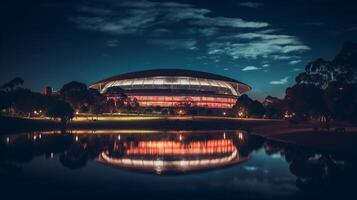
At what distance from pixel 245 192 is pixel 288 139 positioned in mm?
29621

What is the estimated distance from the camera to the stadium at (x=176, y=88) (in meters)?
113

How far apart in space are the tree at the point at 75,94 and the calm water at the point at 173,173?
46.9 metres

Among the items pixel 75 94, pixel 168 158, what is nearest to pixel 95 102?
pixel 75 94

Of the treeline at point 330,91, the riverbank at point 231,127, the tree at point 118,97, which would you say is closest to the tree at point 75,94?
the riverbank at point 231,127

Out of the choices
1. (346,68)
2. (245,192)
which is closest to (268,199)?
(245,192)

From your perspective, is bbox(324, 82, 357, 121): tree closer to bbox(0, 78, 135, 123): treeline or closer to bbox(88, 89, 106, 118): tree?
bbox(0, 78, 135, 123): treeline

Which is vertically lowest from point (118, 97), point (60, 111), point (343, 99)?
point (60, 111)

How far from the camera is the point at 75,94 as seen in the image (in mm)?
78000

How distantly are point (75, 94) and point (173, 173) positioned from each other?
62.5 meters

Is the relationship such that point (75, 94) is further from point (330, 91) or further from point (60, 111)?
point (330, 91)

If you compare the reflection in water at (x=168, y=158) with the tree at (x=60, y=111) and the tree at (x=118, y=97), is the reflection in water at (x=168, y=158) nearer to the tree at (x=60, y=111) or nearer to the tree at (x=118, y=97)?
the tree at (x=60, y=111)

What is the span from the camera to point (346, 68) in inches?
1869

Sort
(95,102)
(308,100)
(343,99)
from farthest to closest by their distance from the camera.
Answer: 1. (95,102)
2. (308,100)
3. (343,99)

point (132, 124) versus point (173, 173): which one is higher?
point (132, 124)
